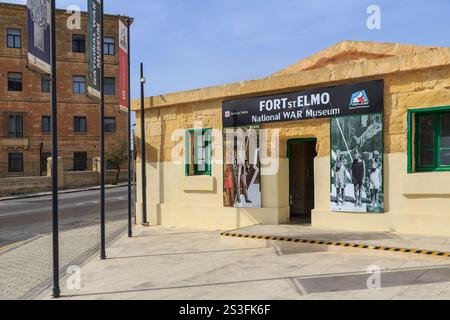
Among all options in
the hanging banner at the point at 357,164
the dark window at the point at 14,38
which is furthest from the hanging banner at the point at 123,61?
the dark window at the point at 14,38

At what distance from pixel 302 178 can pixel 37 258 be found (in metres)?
8.44

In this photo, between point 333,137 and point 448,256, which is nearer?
point 448,256

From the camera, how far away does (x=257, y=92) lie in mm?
12891

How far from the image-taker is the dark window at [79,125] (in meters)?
43.4

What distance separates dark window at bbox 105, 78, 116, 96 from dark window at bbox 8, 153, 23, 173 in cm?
1045

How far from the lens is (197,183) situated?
1434cm

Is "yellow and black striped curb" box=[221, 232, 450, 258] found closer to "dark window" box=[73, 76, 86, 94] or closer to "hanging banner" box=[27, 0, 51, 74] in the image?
Result: "hanging banner" box=[27, 0, 51, 74]

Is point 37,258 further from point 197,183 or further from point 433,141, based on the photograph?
point 433,141

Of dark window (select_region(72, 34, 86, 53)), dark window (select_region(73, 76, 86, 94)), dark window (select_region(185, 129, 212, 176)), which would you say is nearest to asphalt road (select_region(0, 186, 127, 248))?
dark window (select_region(185, 129, 212, 176))

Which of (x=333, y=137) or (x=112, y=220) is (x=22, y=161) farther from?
(x=333, y=137)

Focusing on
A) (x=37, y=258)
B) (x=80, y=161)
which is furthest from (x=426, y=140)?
(x=80, y=161)

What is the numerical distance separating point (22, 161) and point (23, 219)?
25.1 meters
